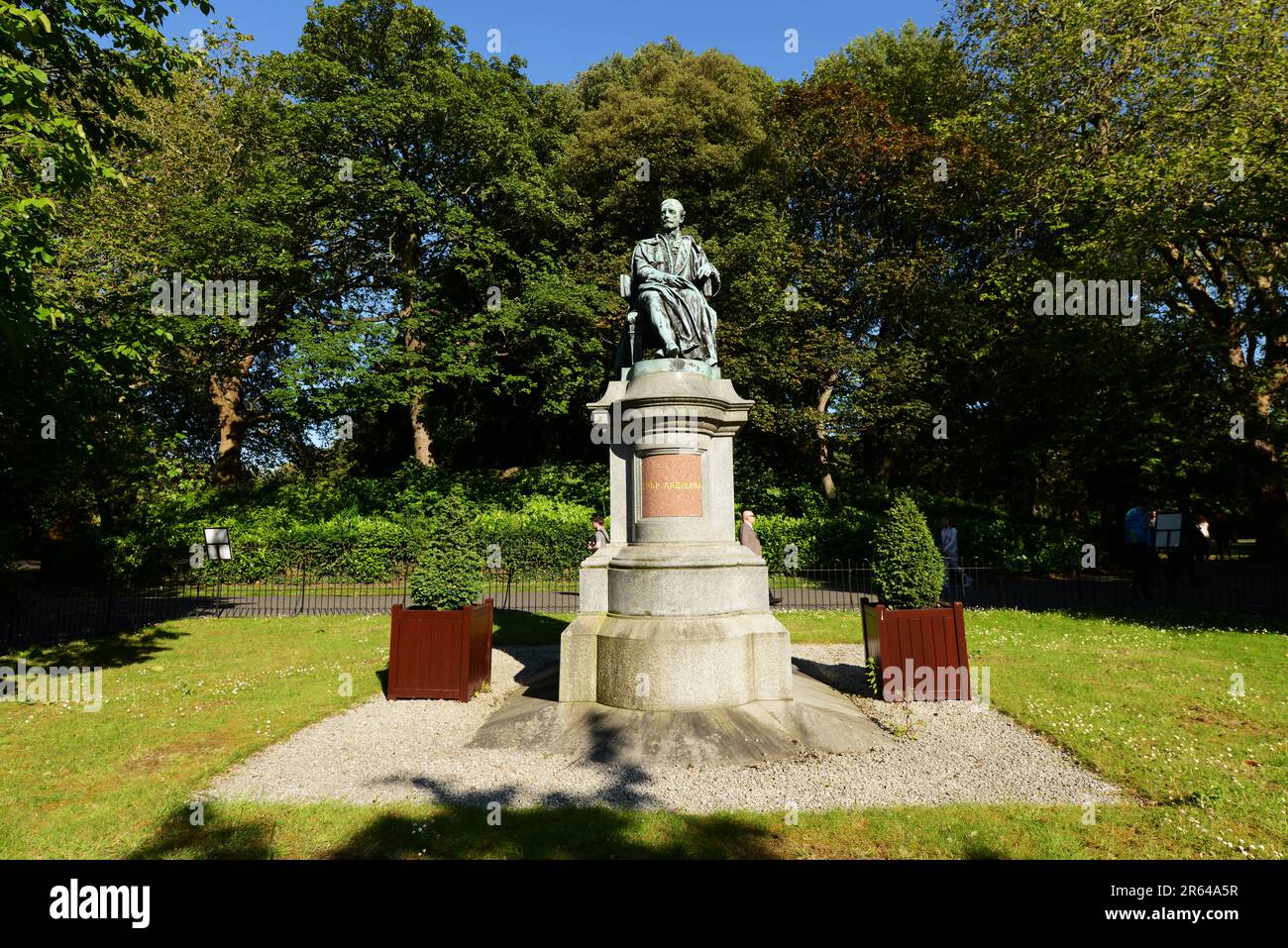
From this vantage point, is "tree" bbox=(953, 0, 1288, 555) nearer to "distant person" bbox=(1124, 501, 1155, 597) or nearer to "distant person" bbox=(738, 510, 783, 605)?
"distant person" bbox=(1124, 501, 1155, 597)

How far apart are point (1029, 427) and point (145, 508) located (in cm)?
2958

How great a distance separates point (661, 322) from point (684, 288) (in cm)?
56

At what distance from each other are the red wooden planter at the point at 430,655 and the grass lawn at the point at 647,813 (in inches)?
32.9

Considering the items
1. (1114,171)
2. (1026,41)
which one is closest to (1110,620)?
(1114,171)

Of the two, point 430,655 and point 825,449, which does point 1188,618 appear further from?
point 430,655

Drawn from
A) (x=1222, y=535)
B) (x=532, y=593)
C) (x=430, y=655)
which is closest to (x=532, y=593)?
(x=532, y=593)

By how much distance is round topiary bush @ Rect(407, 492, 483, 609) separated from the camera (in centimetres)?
857

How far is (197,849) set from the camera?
14.6ft

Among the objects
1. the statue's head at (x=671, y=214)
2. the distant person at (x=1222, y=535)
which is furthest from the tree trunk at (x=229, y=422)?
the distant person at (x=1222, y=535)

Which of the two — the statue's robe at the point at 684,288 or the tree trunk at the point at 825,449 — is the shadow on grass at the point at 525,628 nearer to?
the statue's robe at the point at 684,288

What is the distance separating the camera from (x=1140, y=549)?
1658 cm

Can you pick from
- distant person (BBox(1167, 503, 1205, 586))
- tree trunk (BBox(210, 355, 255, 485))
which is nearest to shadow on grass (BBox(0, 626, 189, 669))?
tree trunk (BBox(210, 355, 255, 485))

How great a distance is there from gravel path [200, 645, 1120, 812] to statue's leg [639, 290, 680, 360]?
4.55 m
